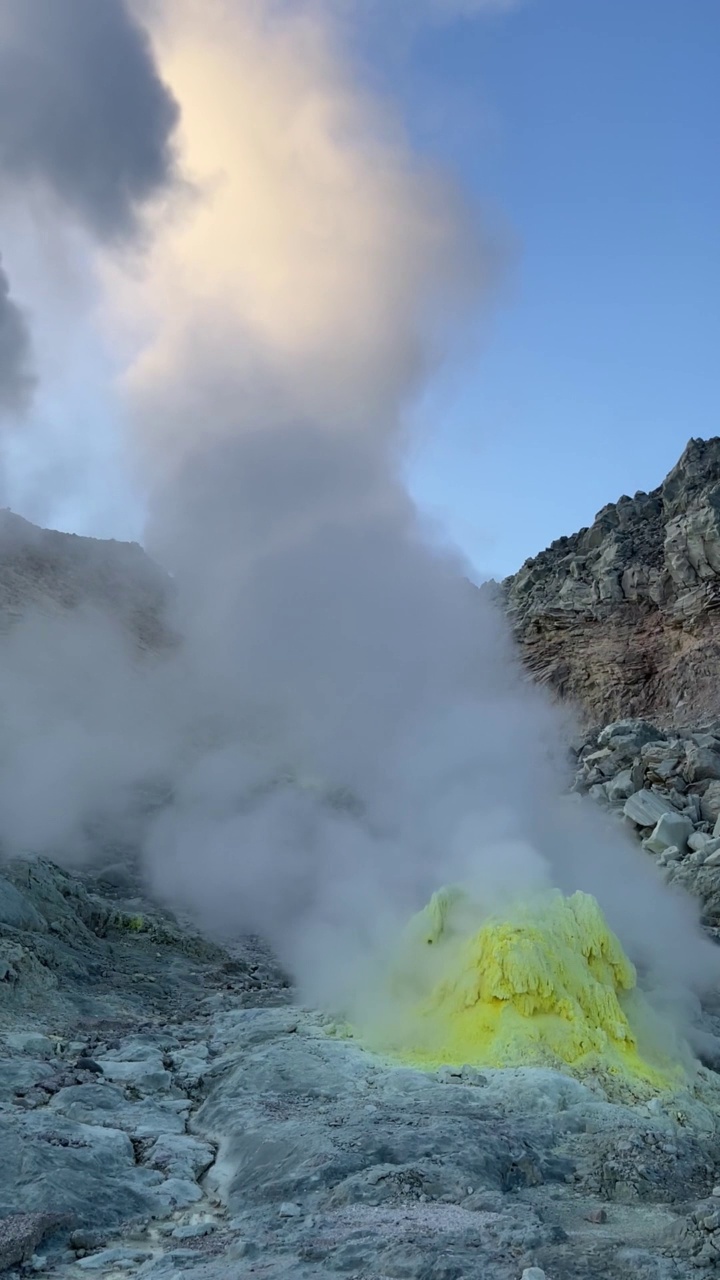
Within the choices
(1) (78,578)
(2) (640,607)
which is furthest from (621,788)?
(1) (78,578)

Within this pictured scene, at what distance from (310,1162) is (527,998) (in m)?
2.14

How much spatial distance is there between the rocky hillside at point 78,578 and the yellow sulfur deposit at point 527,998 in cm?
A: 1637

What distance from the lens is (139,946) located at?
9.02 m

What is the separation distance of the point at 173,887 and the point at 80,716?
8993 mm

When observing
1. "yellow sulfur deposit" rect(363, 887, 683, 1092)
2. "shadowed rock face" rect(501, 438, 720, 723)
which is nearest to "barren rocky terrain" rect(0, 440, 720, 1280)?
"yellow sulfur deposit" rect(363, 887, 683, 1092)

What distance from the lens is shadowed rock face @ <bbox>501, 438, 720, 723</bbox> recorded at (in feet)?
76.2

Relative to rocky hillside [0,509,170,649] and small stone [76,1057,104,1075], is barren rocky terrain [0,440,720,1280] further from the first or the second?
rocky hillside [0,509,170,649]

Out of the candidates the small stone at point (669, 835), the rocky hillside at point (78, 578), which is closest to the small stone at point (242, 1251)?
the small stone at point (669, 835)

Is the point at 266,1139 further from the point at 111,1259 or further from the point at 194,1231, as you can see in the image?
the point at 111,1259

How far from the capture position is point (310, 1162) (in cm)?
411

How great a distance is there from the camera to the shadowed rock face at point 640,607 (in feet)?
76.2

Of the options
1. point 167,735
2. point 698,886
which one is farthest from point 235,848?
point 167,735

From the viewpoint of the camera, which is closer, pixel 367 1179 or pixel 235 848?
pixel 367 1179

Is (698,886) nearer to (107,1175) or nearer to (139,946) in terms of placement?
(139,946)
